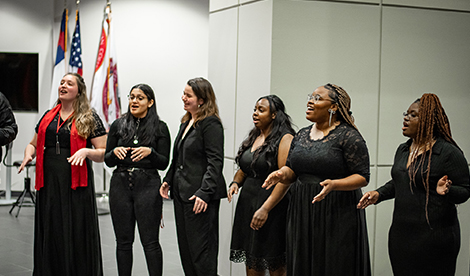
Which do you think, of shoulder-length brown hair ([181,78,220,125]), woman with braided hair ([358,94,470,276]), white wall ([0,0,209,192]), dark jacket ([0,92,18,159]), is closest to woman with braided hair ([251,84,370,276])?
woman with braided hair ([358,94,470,276])

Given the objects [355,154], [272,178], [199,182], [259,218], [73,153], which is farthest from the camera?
[73,153]

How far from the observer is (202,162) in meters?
3.66

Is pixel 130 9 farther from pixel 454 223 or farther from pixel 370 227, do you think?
pixel 454 223

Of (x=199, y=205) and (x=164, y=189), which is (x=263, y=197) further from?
(x=164, y=189)

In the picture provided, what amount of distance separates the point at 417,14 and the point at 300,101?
130cm

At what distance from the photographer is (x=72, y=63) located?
28.0 feet

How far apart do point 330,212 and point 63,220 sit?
2.09 m

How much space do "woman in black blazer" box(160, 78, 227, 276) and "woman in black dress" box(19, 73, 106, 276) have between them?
761 millimetres

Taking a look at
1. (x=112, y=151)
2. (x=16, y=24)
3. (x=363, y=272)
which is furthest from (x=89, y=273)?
(x=16, y=24)

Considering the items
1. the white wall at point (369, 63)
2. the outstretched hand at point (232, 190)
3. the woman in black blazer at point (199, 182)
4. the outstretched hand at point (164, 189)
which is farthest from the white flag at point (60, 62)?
the outstretched hand at point (232, 190)

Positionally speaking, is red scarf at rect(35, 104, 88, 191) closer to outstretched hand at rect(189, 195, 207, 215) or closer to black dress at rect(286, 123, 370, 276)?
outstretched hand at rect(189, 195, 207, 215)

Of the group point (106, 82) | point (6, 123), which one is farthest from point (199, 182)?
point (106, 82)

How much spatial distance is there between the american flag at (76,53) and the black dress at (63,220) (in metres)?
4.71

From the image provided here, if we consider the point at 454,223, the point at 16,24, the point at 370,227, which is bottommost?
the point at 370,227
